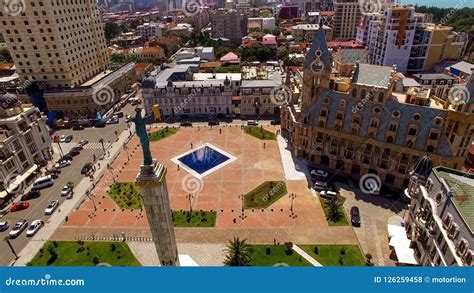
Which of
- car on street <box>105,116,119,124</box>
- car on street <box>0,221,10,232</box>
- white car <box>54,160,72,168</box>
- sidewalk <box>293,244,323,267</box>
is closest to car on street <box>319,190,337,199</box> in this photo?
sidewalk <box>293,244,323,267</box>

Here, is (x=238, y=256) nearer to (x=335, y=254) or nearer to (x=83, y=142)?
(x=335, y=254)

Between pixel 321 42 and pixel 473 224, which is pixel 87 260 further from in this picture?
pixel 321 42

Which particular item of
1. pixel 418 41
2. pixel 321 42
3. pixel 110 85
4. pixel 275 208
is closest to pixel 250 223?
pixel 275 208

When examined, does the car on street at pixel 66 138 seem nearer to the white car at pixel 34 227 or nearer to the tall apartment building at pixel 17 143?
the tall apartment building at pixel 17 143

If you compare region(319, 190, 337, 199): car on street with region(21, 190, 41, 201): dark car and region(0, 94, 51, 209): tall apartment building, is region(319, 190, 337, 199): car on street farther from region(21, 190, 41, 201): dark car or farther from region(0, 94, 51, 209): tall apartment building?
region(0, 94, 51, 209): tall apartment building

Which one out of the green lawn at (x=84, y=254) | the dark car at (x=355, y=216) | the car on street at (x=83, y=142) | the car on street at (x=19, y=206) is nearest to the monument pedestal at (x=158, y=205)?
the green lawn at (x=84, y=254)

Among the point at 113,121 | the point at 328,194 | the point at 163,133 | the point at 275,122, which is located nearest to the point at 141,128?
the point at 328,194
